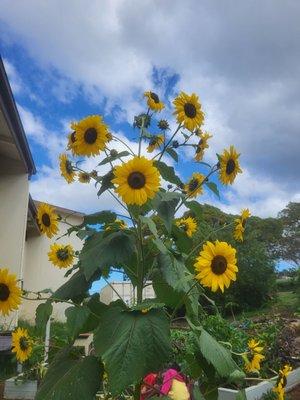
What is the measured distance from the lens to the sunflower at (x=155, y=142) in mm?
1940

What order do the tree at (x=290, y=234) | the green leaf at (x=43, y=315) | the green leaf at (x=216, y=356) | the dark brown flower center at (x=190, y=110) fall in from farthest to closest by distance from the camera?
the tree at (x=290, y=234) < the dark brown flower center at (x=190, y=110) < the green leaf at (x=43, y=315) < the green leaf at (x=216, y=356)

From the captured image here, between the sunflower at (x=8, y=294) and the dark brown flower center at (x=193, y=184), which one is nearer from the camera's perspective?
the sunflower at (x=8, y=294)

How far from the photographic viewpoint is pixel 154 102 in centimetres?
207

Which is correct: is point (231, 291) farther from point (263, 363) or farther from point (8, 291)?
point (8, 291)

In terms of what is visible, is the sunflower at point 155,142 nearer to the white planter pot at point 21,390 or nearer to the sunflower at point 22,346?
the sunflower at point 22,346

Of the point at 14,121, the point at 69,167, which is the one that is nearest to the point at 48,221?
the point at 69,167

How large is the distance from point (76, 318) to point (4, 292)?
0.36 meters

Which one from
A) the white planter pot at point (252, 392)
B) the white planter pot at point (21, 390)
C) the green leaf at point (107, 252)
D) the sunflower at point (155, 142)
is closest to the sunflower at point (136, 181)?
the green leaf at point (107, 252)

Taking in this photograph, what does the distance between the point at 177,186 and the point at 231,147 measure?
29cm

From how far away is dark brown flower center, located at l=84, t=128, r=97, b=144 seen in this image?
1803mm

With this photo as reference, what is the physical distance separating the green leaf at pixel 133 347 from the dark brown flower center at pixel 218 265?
26 cm

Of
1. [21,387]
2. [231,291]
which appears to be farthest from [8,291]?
[231,291]

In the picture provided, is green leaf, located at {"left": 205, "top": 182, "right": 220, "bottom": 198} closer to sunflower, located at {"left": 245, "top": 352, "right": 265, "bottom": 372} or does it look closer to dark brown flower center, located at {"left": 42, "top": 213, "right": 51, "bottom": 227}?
dark brown flower center, located at {"left": 42, "top": 213, "right": 51, "bottom": 227}

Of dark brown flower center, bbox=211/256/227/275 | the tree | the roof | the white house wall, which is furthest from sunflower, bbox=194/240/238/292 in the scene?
the tree
